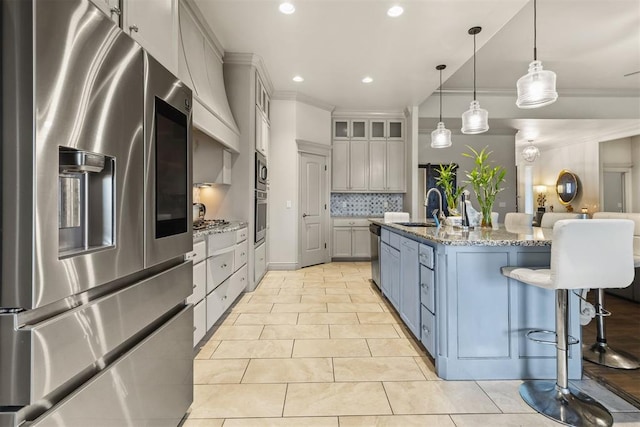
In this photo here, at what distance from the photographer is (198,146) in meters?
3.71

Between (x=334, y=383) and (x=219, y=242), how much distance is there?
56.9 inches

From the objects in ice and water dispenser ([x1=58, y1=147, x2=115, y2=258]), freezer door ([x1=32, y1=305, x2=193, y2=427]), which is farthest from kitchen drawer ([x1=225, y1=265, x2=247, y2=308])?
ice and water dispenser ([x1=58, y1=147, x2=115, y2=258])

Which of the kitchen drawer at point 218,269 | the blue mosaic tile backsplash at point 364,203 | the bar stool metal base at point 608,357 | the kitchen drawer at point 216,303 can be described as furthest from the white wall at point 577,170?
the kitchen drawer at point 216,303

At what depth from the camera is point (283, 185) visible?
5633mm

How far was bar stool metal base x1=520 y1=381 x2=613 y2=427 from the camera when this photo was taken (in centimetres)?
164

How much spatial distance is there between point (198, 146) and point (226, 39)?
127cm

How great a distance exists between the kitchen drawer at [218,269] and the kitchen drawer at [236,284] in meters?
0.14

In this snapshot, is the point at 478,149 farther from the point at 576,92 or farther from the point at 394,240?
the point at 394,240

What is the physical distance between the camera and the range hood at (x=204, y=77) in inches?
113

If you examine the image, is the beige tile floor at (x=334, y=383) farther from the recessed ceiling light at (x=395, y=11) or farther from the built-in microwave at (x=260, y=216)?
the recessed ceiling light at (x=395, y=11)

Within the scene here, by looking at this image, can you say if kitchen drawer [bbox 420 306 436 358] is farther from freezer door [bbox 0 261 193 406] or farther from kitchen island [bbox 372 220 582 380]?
freezer door [bbox 0 261 193 406]

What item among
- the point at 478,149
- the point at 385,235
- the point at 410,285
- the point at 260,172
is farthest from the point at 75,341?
the point at 478,149

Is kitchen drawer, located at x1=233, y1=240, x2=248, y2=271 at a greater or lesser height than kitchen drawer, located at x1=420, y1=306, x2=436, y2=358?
greater

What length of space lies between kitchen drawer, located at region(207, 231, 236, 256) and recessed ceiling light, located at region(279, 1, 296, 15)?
7.19 feet
